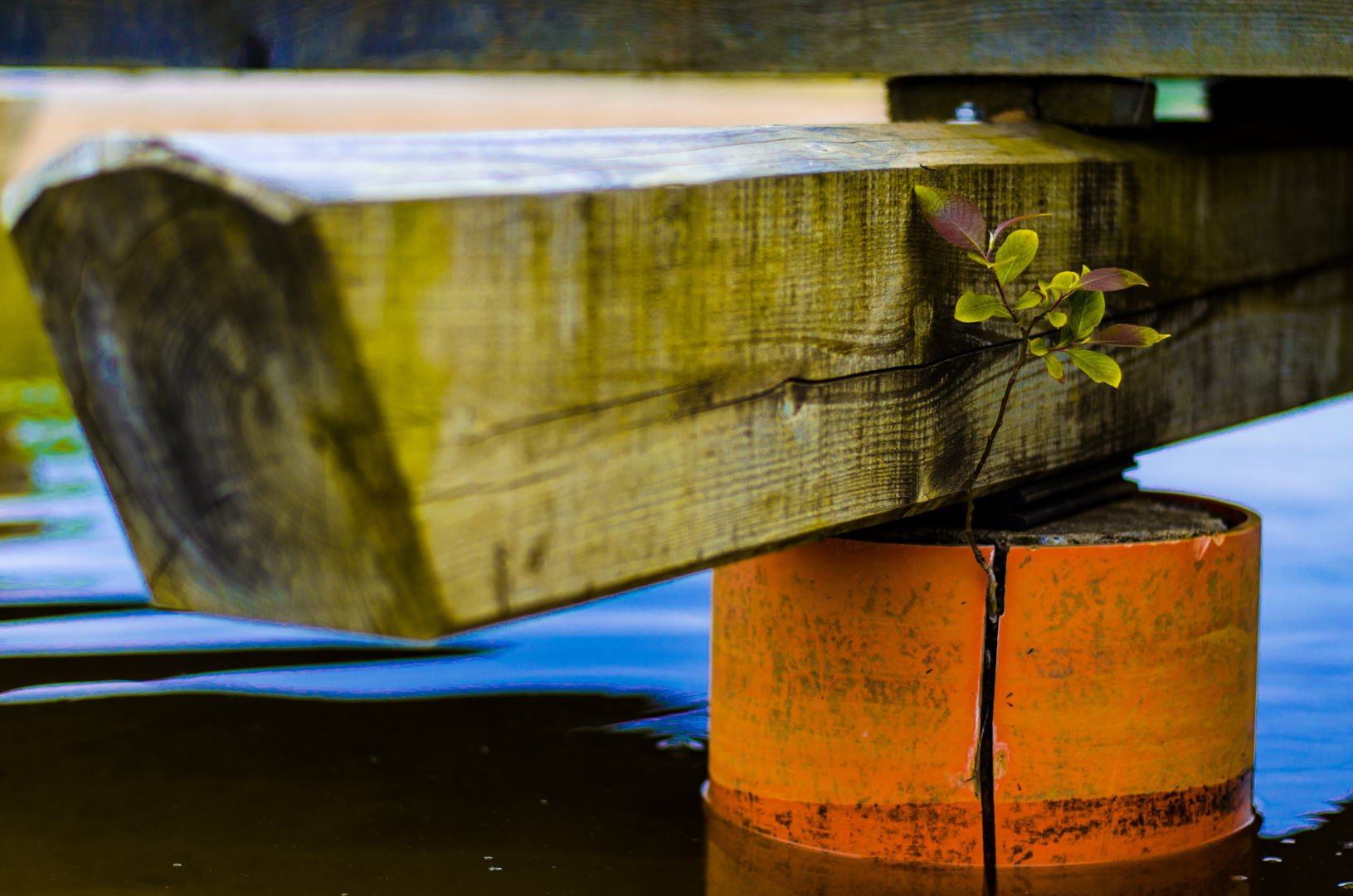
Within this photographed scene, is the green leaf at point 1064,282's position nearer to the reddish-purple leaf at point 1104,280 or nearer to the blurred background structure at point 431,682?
the reddish-purple leaf at point 1104,280

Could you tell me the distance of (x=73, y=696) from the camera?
123 inches

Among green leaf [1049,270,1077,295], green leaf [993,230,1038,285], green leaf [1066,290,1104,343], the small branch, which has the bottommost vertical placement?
the small branch

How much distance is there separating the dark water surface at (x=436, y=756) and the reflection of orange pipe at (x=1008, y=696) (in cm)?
7

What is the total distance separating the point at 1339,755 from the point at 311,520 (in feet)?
7.51

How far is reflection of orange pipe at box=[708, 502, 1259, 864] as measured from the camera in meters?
2.11

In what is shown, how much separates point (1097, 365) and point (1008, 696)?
1.96 ft

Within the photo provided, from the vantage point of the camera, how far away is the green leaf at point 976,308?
1661 mm

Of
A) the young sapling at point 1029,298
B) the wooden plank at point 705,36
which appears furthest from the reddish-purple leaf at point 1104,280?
the wooden plank at point 705,36

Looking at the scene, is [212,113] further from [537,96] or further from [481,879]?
[481,879]

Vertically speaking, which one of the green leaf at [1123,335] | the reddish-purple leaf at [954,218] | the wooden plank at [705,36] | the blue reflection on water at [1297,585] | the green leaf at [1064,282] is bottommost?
the blue reflection on water at [1297,585]

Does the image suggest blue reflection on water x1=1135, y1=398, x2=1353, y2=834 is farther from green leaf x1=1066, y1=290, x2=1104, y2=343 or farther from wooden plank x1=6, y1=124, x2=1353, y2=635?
wooden plank x1=6, y1=124, x2=1353, y2=635

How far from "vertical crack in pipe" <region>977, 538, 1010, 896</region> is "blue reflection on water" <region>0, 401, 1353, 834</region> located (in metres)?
0.65

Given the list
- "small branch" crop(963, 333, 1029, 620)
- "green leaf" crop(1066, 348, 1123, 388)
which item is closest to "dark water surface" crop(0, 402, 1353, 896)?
"small branch" crop(963, 333, 1029, 620)

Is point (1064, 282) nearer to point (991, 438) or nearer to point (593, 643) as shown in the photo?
point (991, 438)
